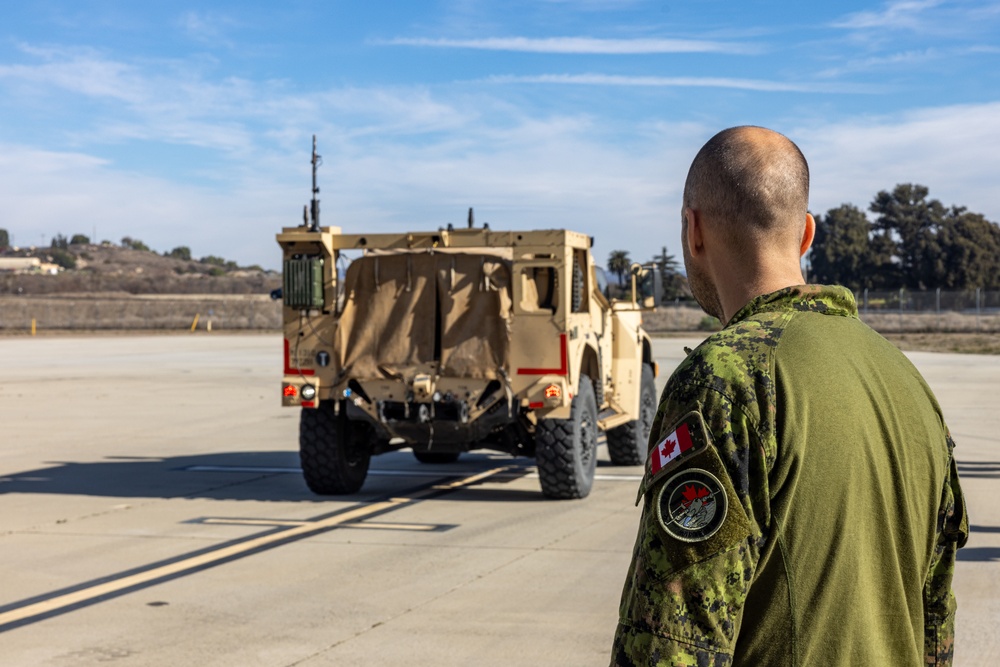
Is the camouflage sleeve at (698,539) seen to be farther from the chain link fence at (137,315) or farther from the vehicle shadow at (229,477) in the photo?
the chain link fence at (137,315)

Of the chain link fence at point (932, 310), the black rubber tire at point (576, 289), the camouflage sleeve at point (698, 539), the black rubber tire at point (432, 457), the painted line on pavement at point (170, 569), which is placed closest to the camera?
the camouflage sleeve at point (698, 539)

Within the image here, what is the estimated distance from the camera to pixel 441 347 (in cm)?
1098

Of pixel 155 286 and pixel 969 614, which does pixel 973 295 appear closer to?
pixel 969 614

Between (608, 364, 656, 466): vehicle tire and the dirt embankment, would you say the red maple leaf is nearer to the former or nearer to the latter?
(608, 364, 656, 466): vehicle tire

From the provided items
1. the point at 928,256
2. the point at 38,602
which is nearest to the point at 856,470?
the point at 38,602

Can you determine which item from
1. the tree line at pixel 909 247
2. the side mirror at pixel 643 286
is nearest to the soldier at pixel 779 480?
the side mirror at pixel 643 286

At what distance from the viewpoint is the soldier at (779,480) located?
1.88 metres

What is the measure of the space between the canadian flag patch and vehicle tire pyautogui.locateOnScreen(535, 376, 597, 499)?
8816mm

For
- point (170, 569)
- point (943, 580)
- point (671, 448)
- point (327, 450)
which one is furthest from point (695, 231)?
point (327, 450)

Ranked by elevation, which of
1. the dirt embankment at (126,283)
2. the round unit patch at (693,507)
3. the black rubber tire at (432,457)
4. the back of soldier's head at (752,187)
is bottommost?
the black rubber tire at (432,457)

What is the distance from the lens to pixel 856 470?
198 centimetres

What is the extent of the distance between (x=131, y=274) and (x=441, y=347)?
13966cm

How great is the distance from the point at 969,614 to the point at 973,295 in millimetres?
62078

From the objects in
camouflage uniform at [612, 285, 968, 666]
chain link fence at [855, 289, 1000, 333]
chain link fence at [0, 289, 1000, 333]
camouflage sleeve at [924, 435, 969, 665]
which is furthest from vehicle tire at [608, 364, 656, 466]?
chain link fence at [855, 289, 1000, 333]
